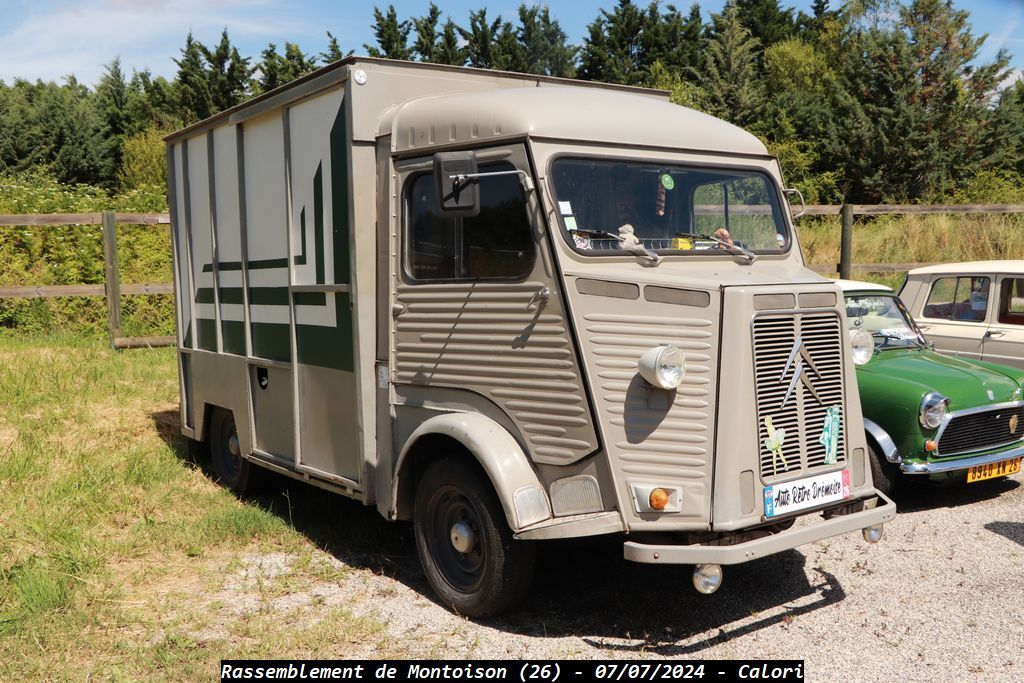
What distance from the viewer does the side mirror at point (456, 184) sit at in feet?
15.9

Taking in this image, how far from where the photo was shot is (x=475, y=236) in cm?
514

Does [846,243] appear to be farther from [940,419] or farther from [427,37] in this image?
[427,37]

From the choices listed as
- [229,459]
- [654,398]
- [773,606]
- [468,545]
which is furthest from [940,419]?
[229,459]

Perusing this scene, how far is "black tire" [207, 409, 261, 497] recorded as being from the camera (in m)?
7.61

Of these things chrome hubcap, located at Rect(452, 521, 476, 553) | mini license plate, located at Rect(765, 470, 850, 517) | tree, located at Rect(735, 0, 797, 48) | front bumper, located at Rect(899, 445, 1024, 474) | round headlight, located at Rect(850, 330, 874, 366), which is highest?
tree, located at Rect(735, 0, 797, 48)

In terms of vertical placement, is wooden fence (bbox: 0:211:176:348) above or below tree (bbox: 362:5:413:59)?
below

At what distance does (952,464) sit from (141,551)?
569cm

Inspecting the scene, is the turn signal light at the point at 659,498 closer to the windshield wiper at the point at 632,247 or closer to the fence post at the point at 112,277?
the windshield wiper at the point at 632,247

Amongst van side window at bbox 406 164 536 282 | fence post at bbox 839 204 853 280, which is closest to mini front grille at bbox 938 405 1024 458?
van side window at bbox 406 164 536 282

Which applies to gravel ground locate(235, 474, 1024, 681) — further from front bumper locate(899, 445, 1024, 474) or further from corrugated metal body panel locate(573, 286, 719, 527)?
corrugated metal body panel locate(573, 286, 719, 527)

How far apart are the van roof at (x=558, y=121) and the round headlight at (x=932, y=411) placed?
2.49 metres

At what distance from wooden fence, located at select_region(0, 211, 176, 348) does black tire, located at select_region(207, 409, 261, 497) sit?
4686mm

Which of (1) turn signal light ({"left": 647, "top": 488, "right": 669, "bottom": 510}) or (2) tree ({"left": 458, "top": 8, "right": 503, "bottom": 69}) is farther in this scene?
(2) tree ({"left": 458, "top": 8, "right": 503, "bottom": 69})

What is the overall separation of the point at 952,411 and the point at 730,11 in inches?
1642
